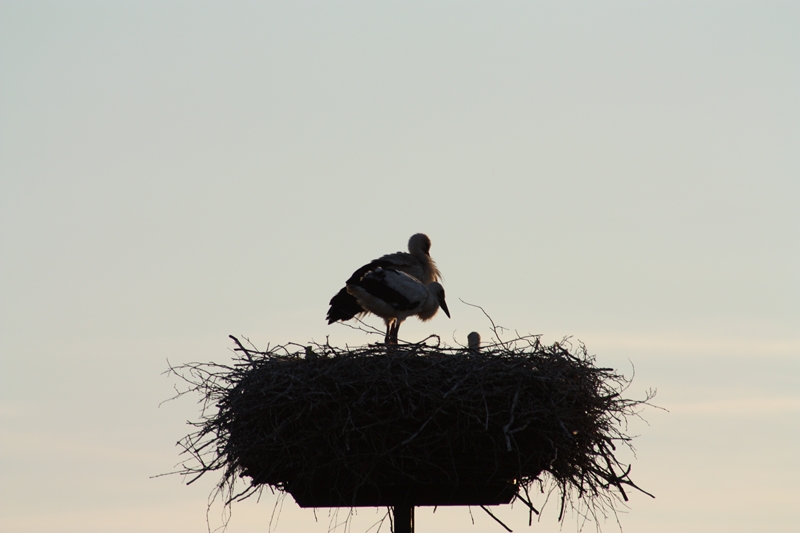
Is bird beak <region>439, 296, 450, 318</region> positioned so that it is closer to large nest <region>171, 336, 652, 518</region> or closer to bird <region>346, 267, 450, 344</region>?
bird <region>346, 267, 450, 344</region>

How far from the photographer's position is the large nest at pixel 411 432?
7004 mm

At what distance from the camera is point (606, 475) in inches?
287

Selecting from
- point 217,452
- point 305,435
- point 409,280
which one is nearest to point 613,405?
point 305,435

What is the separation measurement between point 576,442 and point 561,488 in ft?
0.96

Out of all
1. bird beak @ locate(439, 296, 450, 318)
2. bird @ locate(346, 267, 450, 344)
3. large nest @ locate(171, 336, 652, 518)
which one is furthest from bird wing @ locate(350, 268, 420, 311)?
large nest @ locate(171, 336, 652, 518)

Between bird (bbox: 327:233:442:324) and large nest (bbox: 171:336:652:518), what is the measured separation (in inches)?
150

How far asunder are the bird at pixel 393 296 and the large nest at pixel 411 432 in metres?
3.20

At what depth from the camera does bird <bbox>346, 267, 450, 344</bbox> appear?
10742 mm

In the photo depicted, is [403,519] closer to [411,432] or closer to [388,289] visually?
[411,432]

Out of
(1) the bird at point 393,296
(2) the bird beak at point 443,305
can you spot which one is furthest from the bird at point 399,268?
(2) the bird beak at point 443,305

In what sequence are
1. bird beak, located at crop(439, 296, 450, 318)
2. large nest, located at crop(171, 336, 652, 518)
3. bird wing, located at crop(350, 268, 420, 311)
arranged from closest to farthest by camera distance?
large nest, located at crop(171, 336, 652, 518) < bird wing, located at crop(350, 268, 420, 311) < bird beak, located at crop(439, 296, 450, 318)

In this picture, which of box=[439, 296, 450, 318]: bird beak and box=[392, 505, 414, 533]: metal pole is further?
box=[439, 296, 450, 318]: bird beak

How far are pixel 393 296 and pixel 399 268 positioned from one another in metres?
0.91

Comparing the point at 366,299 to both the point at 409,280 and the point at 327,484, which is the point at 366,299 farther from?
the point at 327,484
